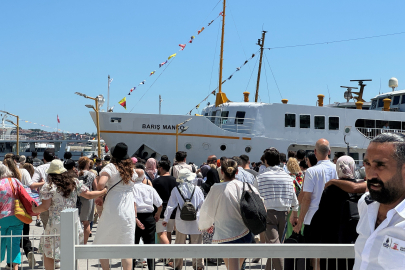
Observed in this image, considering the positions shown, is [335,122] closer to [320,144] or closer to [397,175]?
[320,144]

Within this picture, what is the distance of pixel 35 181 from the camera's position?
8.21 meters

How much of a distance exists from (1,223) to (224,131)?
58.3 feet

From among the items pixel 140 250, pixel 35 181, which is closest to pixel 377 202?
pixel 140 250

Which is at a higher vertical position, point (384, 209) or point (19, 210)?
point (384, 209)

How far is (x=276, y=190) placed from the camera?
6.21 meters

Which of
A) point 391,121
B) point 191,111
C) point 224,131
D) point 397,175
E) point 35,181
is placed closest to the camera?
point 397,175

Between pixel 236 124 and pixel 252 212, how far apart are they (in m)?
18.8

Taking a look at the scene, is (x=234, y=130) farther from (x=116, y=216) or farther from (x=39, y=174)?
(x=116, y=216)

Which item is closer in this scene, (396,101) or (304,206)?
(304,206)

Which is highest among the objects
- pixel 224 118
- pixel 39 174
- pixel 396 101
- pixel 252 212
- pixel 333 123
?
pixel 396 101

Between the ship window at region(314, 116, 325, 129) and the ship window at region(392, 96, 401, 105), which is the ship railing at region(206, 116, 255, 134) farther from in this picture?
the ship window at region(392, 96, 401, 105)

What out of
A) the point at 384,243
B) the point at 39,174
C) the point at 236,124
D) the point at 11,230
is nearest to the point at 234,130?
the point at 236,124

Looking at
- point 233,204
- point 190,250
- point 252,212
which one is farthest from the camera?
point 233,204

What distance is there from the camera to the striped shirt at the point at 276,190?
620 centimetres
